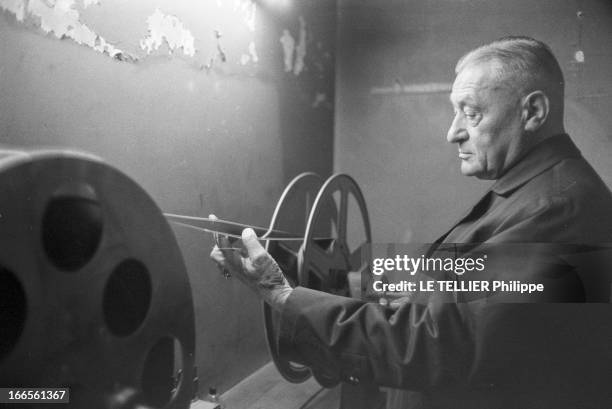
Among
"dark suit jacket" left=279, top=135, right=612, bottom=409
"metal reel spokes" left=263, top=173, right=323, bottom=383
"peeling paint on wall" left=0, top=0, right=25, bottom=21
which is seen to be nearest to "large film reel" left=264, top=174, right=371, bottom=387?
"metal reel spokes" left=263, top=173, right=323, bottom=383

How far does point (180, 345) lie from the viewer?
110cm

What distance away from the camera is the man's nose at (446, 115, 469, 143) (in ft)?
3.60

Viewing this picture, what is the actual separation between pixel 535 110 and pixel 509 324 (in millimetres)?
458

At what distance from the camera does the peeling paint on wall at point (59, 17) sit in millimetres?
785

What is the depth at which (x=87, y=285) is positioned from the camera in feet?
2.88

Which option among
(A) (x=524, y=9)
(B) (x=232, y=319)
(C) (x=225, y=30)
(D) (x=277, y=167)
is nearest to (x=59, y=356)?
(B) (x=232, y=319)

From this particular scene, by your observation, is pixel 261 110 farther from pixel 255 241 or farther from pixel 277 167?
pixel 255 241

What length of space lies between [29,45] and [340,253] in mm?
817

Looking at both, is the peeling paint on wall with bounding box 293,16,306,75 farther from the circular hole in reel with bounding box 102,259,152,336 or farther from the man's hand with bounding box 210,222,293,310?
the circular hole in reel with bounding box 102,259,152,336

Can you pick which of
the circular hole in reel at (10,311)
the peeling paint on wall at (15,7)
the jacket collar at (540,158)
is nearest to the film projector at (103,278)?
the circular hole in reel at (10,311)

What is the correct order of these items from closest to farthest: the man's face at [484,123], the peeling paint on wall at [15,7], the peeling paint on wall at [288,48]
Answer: the peeling paint on wall at [15,7]
the man's face at [484,123]
the peeling paint on wall at [288,48]

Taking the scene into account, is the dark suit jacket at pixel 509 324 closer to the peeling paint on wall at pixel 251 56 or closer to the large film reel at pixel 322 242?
the large film reel at pixel 322 242

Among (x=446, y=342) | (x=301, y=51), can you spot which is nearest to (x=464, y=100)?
(x=301, y=51)

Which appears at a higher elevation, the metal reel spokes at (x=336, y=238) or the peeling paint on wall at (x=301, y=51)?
the peeling paint on wall at (x=301, y=51)
